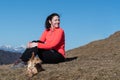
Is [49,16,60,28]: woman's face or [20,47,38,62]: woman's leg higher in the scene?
[49,16,60,28]: woman's face

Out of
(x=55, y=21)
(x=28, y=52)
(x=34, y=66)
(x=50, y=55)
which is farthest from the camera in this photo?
(x=50, y=55)

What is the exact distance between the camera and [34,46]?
71.8ft

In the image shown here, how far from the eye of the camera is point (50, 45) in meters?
21.9

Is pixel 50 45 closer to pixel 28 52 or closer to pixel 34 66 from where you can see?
pixel 28 52

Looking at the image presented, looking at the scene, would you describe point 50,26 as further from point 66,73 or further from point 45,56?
point 66,73

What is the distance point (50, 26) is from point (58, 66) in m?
2.46

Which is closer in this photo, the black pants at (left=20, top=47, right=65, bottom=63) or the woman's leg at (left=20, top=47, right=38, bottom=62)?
the woman's leg at (left=20, top=47, right=38, bottom=62)

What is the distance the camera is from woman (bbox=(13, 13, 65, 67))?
21875 mm

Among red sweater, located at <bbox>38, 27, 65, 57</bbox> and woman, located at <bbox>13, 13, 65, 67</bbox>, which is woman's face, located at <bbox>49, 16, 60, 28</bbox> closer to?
woman, located at <bbox>13, 13, 65, 67</bbox>

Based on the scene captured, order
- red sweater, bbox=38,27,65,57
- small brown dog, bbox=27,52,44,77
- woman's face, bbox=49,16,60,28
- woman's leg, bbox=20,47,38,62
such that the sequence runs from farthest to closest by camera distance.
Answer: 1. woman's face, bbox=49,16,60,28
2. red sweater, bbox=38,27,65,57
3. woman's leg, bbox=20,47,38,62
4. small brown dog, bbox=27,52,44,77

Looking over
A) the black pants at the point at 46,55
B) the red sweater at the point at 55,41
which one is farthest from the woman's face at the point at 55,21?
the black pants at the point at 46,55

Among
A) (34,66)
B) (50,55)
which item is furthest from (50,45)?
(34,66)

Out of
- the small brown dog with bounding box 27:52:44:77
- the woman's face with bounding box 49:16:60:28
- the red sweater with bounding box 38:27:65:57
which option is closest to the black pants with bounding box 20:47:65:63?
the red sweater with bounding box 38:27:65:57

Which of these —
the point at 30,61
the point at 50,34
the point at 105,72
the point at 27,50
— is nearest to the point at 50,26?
the point at 50,34
